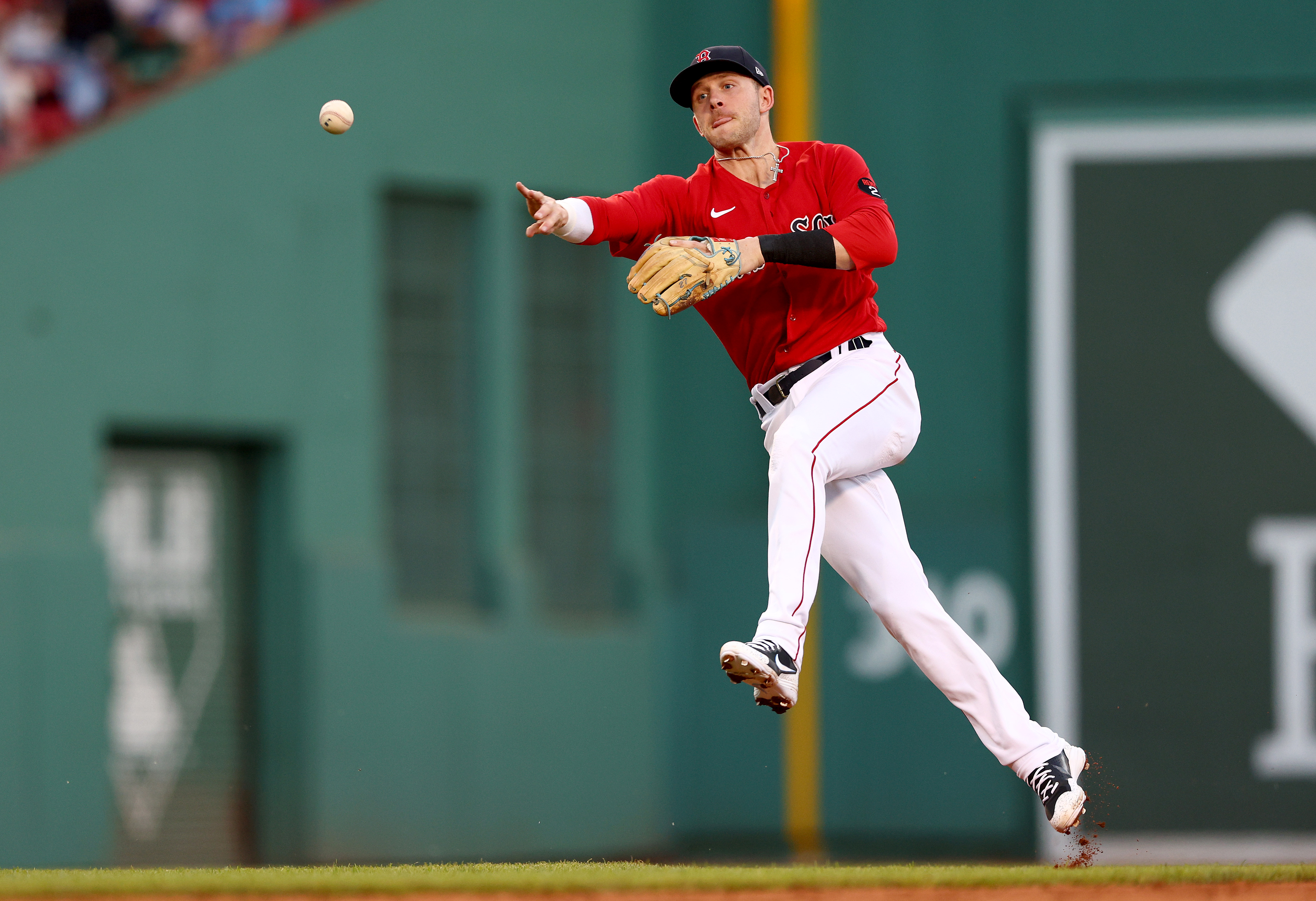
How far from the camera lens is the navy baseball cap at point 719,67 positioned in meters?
5.74

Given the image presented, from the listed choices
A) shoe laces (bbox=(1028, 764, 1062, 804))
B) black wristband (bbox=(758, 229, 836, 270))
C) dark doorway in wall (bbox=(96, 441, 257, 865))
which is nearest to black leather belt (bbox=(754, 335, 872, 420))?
black wristband (bbox=(758, 229, 836, 270))

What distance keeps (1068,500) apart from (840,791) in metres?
2.52

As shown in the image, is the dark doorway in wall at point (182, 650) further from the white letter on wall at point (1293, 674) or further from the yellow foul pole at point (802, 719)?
the white letter on wall at point (1293, 674)

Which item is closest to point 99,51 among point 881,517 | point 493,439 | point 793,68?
point 493,439

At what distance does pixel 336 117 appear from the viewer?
609 centimetres

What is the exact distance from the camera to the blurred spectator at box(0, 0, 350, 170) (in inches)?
431

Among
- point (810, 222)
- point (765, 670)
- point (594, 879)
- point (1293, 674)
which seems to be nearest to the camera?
point (765, 670)

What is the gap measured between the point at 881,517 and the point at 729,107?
137 centimetres

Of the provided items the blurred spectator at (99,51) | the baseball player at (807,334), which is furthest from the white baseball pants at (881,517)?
the blurred spectator at (99,51)

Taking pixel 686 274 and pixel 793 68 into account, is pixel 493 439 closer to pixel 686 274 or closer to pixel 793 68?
pixel 793 68

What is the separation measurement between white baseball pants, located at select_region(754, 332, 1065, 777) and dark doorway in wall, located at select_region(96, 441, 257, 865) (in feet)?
21.6

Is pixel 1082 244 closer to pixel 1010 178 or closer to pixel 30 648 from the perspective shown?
pixel 1010 178

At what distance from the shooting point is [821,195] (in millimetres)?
5930

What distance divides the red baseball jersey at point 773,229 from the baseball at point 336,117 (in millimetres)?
927
